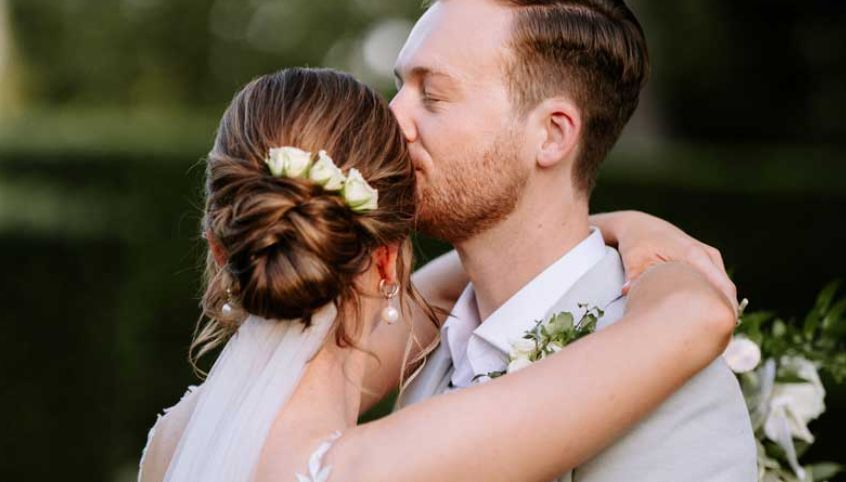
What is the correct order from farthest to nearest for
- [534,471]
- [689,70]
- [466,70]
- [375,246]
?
1. [689,70]
2. [466,70]
3. [375,246]
4. [534,471]

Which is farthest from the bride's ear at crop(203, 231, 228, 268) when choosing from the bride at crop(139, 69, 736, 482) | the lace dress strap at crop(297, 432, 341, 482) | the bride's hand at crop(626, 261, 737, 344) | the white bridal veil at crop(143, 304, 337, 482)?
the bride's hand at crop(626, 261, 737, 344)

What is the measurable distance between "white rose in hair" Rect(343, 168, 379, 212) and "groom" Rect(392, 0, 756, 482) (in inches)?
21.3

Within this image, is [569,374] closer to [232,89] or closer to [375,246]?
[375,246]

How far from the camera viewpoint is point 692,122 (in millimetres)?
14305

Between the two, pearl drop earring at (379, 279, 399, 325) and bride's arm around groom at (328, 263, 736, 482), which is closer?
bride's arm around groom at (328, 263, 736, 482)

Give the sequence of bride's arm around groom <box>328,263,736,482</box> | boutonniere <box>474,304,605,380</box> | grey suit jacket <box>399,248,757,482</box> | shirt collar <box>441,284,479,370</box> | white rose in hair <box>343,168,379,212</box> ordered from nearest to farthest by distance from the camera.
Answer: bride's arm around groom <box>328,263,736,482</box>
white rose in hair <box>343,168,379,212</box>
grey suit jacket <box>399,248,757,482</box>
boutonniere <box>474,304,605,380</box>
shirt collar <box>441,284,479,370</box>

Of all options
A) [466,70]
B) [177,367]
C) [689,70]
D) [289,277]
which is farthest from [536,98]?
[689,70]

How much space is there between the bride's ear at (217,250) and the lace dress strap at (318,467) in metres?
0.44

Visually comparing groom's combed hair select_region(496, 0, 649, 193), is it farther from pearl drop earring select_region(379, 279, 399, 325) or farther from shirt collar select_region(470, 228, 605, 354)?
pearl drop earring select_region(379, 279, 399, 325)

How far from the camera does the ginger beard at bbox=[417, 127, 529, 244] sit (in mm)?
3113

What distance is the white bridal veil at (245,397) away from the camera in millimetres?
2586

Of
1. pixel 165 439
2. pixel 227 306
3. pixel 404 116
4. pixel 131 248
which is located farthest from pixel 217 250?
pixel 131 248

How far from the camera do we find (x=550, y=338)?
2.83 m

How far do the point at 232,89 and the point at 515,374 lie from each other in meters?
20.1
